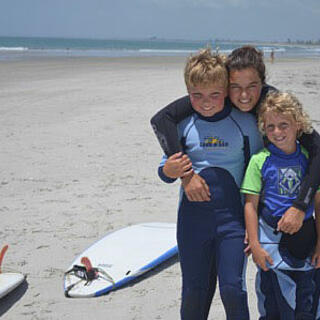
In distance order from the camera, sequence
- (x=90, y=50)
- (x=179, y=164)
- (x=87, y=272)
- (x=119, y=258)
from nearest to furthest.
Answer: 1. (x=179, y=164)
2. (x=87, y=272)
3. (x=119, y=258)
4. (x=90, y=50)

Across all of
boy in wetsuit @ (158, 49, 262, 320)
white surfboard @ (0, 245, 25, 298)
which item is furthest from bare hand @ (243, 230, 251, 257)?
white surfboard @ (0, 245, 25, 298)

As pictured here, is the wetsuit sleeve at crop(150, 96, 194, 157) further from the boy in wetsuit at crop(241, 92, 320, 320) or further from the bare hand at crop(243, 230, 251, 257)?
the bare hand at crop(243, 230, 251, 257)

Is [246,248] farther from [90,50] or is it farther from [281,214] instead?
[90,50]

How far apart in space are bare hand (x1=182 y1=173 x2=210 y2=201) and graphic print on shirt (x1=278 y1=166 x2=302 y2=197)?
33cm

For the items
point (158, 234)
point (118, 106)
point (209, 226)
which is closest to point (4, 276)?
point (158, 234)

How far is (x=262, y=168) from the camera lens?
7.06 ft

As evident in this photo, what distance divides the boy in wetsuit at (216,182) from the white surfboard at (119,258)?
1.26m

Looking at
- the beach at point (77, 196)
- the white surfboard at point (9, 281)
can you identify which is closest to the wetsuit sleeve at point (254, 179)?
the beach at point (77, 196)

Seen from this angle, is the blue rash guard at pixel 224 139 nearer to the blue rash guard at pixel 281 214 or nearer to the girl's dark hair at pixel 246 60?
the blue rash guard at pixel 281 214

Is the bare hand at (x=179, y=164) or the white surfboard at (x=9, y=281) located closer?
the bare hand at (x=179, y=164)

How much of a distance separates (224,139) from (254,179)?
0.74 ft

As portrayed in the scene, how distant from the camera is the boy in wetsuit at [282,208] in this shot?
6.95 ft

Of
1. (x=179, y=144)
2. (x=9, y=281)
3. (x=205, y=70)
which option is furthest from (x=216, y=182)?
(x=9, y=281)

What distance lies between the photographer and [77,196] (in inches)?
210
